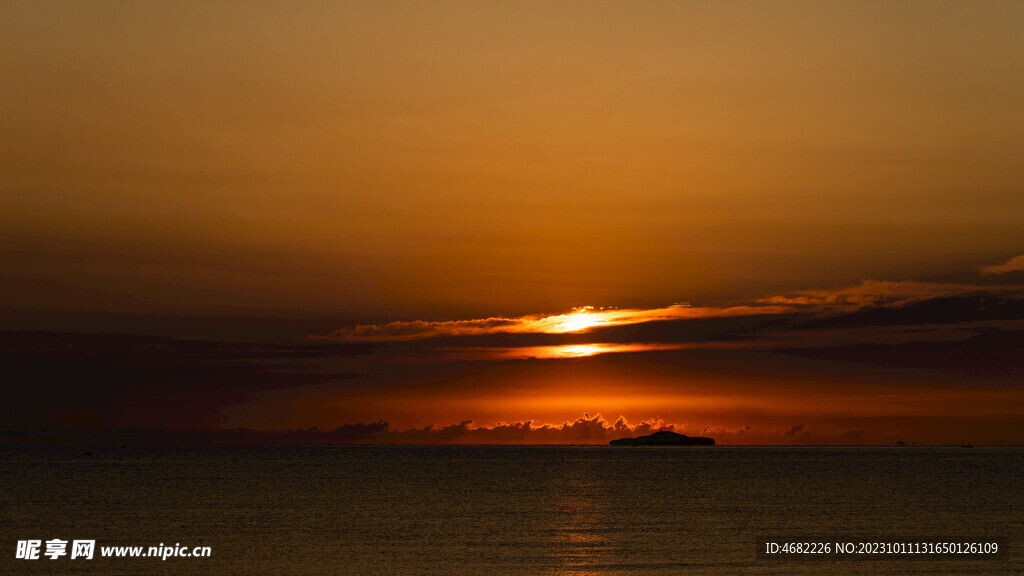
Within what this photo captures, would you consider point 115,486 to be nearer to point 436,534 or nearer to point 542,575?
point 436,534

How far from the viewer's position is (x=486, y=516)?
9850 cm

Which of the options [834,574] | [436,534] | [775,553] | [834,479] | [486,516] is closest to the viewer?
[834,574]

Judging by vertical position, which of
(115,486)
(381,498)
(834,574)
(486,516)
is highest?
(115,486)

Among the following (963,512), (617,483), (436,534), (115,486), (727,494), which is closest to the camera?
(436,534)

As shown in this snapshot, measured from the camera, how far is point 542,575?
58344 millimetres

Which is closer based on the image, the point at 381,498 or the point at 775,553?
the point at 775,553

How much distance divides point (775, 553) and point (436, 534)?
27559mm

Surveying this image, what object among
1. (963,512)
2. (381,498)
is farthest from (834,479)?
(381,498)

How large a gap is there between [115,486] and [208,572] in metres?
109

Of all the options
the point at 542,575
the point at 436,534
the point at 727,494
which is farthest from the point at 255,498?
the point at 542,575

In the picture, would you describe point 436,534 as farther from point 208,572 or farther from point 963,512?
point 963,512

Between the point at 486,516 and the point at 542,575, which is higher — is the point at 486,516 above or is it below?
above

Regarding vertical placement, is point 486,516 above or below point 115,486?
below

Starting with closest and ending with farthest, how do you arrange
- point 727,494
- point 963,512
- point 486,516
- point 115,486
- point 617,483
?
point 486,516 → point 963,512 → point 727,494 → point 115,486 → point 617,483
